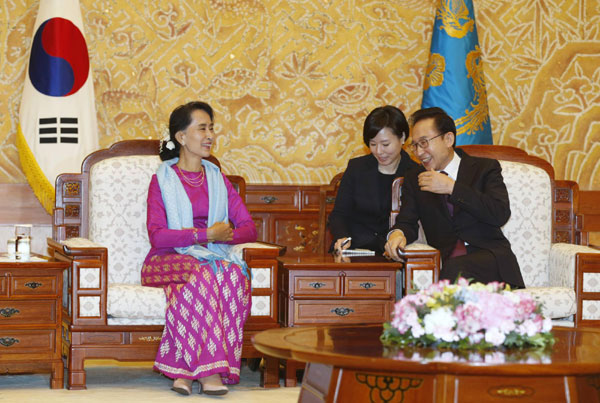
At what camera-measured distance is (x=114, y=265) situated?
4715mm

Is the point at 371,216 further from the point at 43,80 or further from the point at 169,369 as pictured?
the point at 43,80

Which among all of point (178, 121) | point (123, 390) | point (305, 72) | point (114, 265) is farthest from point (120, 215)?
point (305, 72)

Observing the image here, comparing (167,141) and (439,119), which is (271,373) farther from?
(439,119)

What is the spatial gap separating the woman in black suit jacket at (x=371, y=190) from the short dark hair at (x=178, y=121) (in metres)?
0.85

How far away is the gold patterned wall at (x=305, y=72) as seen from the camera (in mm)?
5738

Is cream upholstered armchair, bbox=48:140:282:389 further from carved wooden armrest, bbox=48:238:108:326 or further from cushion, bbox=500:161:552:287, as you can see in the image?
cushion, bbox=500:161:552:287

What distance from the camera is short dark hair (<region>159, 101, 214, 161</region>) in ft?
15.1

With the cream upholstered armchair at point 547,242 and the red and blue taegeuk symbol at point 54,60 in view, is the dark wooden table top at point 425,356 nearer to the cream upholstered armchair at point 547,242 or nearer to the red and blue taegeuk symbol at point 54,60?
A: the cream upholstered armchair at point 547,242

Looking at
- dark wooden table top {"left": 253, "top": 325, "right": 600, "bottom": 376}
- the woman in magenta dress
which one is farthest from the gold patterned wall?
dark wooden table top {"left": 253, "top": 325, "right": 600, "bottom": 376}

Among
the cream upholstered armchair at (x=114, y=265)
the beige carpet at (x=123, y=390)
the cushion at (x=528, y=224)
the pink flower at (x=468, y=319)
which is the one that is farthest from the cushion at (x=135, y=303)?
the pink flower at (x=468, y=319)

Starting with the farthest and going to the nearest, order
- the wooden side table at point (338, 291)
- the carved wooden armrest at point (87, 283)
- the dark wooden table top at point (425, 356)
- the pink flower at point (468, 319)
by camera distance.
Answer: the wooden side table at point (338, 291), the carved wooden armrest at point (87, 283), the pink flower at point (468, 319), the dark wooden table top at point (425, 356)

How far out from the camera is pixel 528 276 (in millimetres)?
4730

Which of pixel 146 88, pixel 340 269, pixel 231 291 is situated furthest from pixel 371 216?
pixel 146 88

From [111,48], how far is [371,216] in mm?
2108
